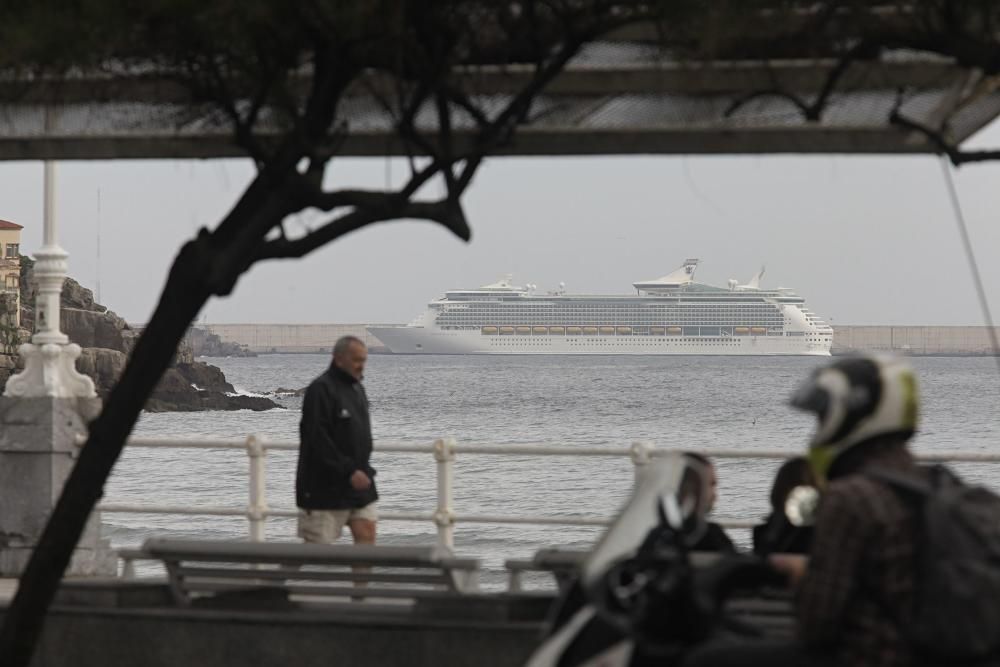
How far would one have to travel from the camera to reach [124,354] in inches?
3425

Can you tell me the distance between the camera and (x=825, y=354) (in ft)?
540

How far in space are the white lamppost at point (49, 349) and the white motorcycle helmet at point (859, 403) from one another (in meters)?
7.30

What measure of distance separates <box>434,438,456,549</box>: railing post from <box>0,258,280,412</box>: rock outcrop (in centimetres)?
7146

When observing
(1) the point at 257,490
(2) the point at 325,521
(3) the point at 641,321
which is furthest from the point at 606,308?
(2) the point at 325,521

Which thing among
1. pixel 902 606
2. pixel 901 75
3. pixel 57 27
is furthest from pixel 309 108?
pixel 902 606

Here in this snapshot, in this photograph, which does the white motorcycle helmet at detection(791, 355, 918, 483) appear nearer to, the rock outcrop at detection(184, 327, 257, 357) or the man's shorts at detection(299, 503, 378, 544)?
the man's shorts at detection(299, 503, 378, 544)

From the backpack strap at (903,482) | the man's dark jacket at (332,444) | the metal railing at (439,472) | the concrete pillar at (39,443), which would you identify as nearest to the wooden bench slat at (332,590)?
the man's dark jacket at (332,444)

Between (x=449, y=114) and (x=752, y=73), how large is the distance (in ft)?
3.29

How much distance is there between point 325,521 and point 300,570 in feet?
5.84

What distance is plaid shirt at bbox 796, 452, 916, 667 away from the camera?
3.18 m

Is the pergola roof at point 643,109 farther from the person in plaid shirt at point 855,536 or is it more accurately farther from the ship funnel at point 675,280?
the ship funnel at point 675,280

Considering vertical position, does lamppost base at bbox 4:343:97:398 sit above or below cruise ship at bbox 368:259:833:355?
below

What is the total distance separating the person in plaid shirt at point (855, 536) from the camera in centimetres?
319

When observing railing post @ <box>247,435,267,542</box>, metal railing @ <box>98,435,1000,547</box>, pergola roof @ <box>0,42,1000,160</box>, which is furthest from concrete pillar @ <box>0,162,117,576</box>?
pergola roof @ <box>0,42,1000,160</box>
